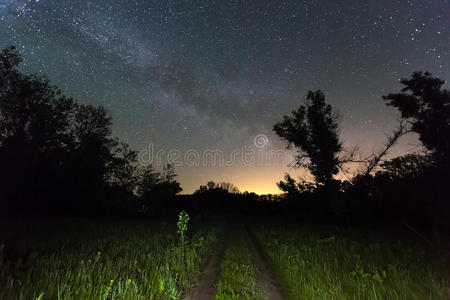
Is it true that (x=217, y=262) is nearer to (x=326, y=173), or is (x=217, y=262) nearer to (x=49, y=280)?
(x=49, y=280)

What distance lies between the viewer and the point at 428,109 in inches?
882

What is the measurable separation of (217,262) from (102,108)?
38770 millimetres

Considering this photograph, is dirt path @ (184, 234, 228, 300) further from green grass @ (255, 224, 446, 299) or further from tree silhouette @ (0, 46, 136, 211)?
tree silhouette @ (0, 46, 136, 211)

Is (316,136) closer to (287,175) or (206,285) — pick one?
(287,175)

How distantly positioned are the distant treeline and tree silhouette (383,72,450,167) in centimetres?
7

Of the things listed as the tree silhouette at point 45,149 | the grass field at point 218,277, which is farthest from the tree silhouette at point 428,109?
the tree silhouette at point 45,149

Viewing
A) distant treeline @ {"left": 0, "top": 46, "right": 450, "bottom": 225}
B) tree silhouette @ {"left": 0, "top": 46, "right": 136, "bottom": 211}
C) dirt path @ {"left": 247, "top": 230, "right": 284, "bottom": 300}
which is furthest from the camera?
tree silhouette @ {"left": 0, "top": 46, "right": 136, "bottom": 211}

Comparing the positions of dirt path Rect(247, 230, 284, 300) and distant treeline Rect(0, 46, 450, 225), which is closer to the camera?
dirt path Rect(247, 230, 284, 300)

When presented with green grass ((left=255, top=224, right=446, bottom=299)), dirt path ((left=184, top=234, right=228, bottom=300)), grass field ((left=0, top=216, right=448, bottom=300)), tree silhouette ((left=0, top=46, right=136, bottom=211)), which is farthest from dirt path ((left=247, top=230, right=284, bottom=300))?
tree silhouette ((left=0, top=46, right=136, bottom=211))

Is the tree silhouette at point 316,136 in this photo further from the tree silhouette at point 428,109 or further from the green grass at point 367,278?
the green grass at point 367,278

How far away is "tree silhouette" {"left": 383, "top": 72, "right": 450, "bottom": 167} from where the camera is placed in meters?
20.4

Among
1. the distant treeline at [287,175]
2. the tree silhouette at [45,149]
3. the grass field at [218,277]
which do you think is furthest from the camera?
the tree silhouette at [45,149]

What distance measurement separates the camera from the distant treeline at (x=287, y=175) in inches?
800

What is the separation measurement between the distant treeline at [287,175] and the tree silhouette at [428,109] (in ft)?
0.23
